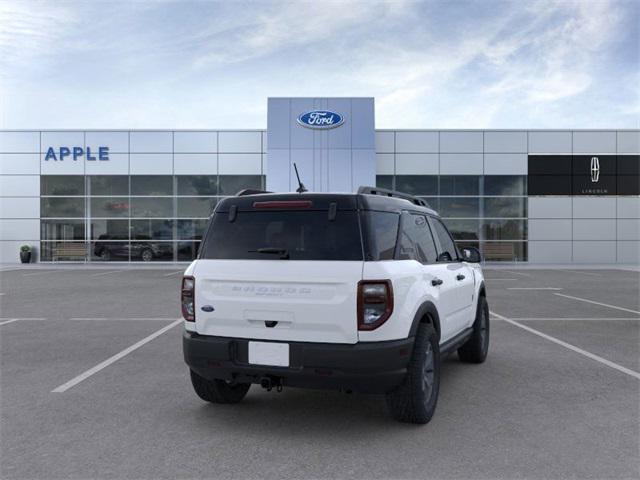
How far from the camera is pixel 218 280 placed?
4070 mm

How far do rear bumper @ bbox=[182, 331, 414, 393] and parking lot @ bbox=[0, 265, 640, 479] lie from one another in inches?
17.5

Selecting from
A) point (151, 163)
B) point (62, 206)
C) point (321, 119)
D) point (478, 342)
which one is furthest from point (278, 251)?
point (62, 206)

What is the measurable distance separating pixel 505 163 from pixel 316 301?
25.4 metres

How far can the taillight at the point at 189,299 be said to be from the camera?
13.7 feet

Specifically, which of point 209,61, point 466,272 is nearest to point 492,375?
point 466,272

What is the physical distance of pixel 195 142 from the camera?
89.0 feet

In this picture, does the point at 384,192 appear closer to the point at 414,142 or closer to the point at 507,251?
the point at 414,142

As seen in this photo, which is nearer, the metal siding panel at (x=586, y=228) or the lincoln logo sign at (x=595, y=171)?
the lincoln logo sign at (x=595, y=171)

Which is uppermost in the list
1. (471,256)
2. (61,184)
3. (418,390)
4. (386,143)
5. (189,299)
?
(386,143)

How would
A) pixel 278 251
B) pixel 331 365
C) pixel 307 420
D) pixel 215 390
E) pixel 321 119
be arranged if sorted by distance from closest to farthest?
pixel 331 365, pixel 278 251, pixel 307 420, pixel 215 390, pixel 321 119

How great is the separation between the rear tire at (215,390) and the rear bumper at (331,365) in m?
0.60

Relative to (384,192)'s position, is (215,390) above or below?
below

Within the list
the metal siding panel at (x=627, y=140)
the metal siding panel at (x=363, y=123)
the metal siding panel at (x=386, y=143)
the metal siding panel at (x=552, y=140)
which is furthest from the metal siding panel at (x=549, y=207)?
the metal siding panel at (x=363, y=123)

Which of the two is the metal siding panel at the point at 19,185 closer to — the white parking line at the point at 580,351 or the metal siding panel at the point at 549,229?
the metal siding panel at the point at 549,229
